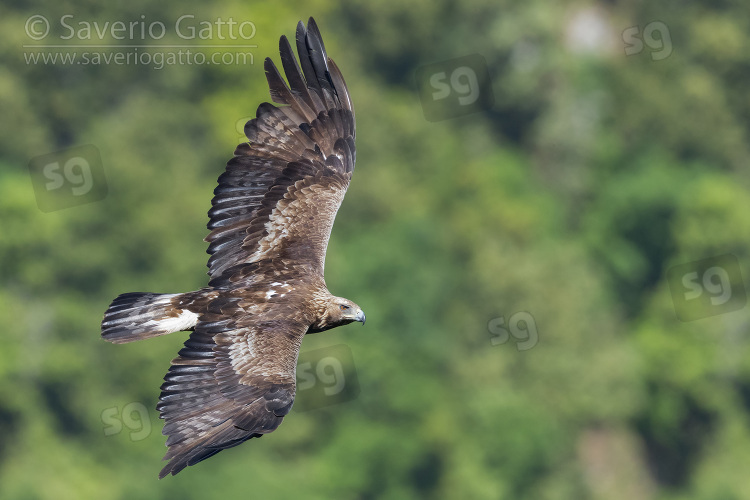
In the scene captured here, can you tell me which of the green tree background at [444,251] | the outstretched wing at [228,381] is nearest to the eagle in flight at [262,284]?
the outstretched wing at [228,381]

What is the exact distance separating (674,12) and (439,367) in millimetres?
30092

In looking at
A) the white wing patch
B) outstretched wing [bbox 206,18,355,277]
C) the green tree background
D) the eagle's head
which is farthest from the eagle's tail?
the green tree background

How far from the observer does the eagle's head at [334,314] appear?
23.4 metres

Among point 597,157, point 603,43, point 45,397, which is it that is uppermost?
point 603,43

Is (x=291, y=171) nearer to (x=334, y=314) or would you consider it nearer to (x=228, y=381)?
(x=334, y=314)

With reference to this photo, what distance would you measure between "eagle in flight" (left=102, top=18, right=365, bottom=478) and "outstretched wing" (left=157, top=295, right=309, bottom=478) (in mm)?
13

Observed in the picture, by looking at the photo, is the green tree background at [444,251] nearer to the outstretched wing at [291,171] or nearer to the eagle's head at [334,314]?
the outstretched wing at [291,171]

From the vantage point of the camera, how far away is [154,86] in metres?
88.4

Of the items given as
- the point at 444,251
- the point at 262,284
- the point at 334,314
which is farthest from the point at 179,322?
the point at 444,251

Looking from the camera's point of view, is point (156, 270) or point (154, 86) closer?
point (156, 270)

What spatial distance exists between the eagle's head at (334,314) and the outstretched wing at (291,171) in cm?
86

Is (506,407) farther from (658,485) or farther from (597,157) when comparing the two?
(597,157)

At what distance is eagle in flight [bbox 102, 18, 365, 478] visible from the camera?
21.2m

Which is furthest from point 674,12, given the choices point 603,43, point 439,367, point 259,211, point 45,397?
point 259,211
